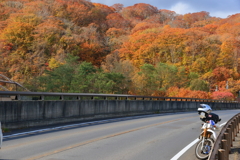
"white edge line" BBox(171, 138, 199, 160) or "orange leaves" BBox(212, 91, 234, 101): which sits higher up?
"white edge line" BBox(171, 138, 199, 160)

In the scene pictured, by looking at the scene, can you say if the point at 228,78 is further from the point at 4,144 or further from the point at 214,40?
the point at 4,144

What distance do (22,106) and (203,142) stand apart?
7.67 m

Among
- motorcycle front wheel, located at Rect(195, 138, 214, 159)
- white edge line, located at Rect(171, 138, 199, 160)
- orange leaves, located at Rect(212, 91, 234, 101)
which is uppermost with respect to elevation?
motorcycle front wheel, located at Rect(195, 138, 214, 159)

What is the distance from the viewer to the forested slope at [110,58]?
4050 centimetres

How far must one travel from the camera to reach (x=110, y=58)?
64375 mm

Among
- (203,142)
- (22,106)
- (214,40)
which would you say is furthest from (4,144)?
(214,40)

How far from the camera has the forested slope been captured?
133 feet

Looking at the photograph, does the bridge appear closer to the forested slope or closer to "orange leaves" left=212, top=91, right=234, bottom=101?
the forested slope

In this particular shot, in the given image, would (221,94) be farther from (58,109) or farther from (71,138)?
(71,138)

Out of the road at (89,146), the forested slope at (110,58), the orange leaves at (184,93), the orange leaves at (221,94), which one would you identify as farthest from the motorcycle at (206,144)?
the orange leaves at (221,94)

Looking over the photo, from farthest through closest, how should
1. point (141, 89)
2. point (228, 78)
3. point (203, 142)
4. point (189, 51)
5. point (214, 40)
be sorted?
point (214, 40)
point (189, 51)
point (228, 78)
point (141, 89)
point (203, 142)

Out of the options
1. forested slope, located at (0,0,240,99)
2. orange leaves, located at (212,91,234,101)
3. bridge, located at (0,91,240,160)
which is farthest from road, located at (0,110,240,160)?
orange leaves, located at (212,91,234,101)

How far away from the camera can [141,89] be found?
52.8 m

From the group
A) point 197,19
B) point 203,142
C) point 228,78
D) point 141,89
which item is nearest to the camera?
point 203,142
